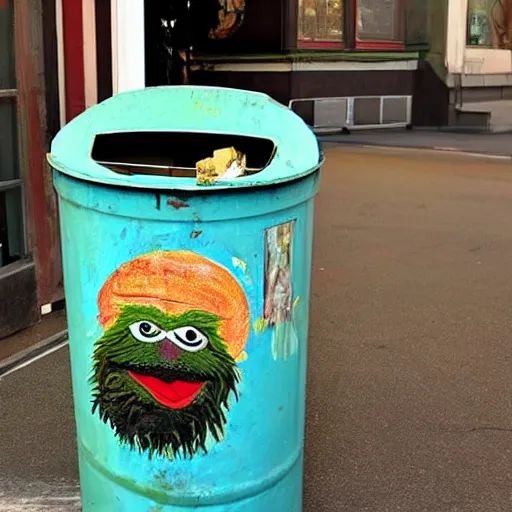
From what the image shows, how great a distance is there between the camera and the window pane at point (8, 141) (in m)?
4.21

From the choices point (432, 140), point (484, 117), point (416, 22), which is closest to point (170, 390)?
point (432, 140)

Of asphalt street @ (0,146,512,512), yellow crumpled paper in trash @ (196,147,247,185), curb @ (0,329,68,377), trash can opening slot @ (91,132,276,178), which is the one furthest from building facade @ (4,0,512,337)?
yellow crumpled paper in trash @ (196,147,247,185)

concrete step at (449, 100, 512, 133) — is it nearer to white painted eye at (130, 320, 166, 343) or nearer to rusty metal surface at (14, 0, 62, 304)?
rusty metal surface at (14, 0, 62, 304)

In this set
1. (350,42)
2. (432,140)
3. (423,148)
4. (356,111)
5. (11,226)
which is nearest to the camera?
(11,226)

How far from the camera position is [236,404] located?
2102mm

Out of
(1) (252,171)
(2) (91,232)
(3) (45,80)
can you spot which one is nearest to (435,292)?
(3) (45,80)

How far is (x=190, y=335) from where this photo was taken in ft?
6.66

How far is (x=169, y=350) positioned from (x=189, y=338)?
6cm

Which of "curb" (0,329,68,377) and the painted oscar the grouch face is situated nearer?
the painted oscar the grouch face

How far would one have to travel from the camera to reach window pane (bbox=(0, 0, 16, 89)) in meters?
4.09

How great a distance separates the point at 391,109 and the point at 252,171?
1435cm

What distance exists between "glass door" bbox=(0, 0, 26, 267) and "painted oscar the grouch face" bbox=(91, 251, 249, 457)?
2421mm

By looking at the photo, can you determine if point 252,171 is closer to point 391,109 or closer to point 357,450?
point 357,450

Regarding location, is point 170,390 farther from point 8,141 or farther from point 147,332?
point 8,141
